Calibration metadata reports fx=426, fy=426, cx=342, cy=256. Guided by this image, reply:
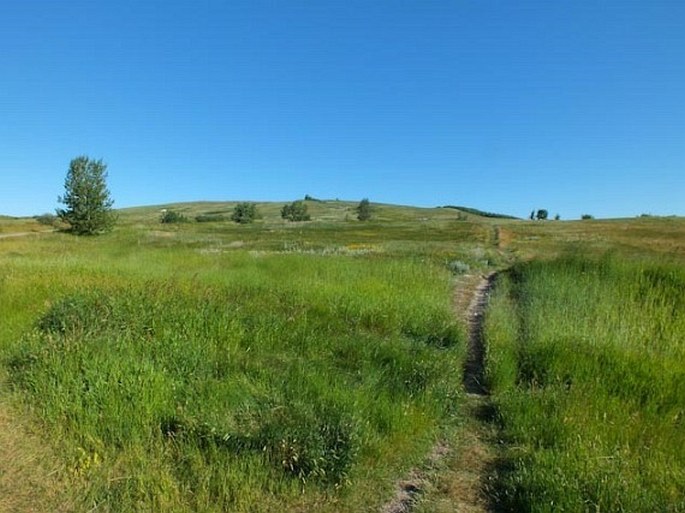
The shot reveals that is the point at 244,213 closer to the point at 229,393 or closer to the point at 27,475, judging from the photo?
the point at 229,393

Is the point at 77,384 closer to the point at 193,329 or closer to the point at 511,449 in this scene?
the point at 193,329

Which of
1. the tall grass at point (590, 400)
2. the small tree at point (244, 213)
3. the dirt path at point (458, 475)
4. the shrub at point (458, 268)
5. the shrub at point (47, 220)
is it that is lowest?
the dirt path at point (458, 475)

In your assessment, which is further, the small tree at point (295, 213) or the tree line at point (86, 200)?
the small tree at point (295, 213)

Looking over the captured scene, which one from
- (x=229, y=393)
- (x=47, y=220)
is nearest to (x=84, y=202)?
(x=47, y=220)

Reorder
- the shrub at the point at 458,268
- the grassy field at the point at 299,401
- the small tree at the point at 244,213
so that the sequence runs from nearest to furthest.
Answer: the grassy field at the point at 299,401
the shrub at the point at 458,268
the small tree at the point at 244,213

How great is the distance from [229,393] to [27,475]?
79.8 inches

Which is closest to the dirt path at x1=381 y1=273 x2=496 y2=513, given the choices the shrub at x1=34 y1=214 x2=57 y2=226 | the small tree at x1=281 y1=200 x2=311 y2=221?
the shrub at x1=34 y1=214 x2=57 y2=226

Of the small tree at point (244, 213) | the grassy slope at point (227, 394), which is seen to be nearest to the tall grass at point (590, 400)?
the grassy slope at point (227, 394)

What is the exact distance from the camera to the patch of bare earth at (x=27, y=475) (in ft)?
12.0

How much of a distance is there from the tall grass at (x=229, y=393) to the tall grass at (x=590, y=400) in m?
1.00

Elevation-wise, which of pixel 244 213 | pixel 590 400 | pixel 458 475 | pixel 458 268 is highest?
pixel 244 213

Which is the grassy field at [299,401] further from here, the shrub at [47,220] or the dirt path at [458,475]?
the shrub at [47,220]

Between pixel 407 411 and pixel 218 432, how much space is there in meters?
2.28

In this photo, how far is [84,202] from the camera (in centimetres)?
5394
